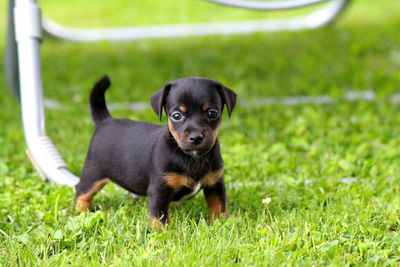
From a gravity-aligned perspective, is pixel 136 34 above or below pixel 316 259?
above

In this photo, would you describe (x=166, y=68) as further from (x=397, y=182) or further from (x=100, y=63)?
(x=397, y=182)

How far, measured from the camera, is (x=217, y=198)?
304 cm

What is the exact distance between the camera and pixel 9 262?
2504 millimetres

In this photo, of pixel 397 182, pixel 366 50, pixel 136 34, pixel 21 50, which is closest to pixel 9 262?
pixel 21 50

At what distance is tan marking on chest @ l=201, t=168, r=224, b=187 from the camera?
292 centimetres

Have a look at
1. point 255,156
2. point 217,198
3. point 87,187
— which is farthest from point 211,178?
point 255,156

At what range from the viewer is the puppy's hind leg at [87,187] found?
10.6 feet

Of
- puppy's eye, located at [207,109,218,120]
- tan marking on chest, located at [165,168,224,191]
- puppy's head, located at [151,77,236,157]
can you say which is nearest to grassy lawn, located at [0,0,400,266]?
tan marking on chest, located at [165,168,224,191]

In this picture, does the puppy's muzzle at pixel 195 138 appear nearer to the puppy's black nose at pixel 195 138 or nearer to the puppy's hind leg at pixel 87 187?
the puppy's black nose at pixel 195 138

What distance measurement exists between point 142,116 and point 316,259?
3361 mm

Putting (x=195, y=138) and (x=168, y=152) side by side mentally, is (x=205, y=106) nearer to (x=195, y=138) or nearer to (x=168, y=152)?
(x=195, y=138)

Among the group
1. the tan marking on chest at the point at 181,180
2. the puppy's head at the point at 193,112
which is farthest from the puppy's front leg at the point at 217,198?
the puppy's head at the point at 193,112

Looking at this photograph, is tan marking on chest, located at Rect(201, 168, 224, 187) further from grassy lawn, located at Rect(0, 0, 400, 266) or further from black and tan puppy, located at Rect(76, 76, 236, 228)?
grassy lawn, located at Rect(0, 0, 400, 266)

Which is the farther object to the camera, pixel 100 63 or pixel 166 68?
pixel 100 63
